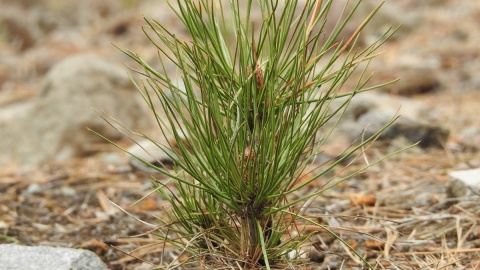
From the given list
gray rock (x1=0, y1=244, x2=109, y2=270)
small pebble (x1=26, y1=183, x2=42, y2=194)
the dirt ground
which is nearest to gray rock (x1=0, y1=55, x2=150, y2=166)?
the dirt ground

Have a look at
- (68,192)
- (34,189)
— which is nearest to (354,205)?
(68,192)

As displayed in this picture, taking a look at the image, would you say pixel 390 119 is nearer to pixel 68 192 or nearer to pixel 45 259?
pixel 68 192

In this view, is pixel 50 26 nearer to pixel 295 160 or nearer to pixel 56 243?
pixel 56 243

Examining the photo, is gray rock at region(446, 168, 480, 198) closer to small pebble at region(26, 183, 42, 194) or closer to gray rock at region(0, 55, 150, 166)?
small pebble at region(26, 183, 42, 194)

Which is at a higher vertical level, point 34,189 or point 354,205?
point 34,189

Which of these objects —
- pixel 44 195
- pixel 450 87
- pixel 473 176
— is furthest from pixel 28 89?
pixel 473 176

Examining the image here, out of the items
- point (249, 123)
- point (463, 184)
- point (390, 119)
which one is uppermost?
point (249, 123)
